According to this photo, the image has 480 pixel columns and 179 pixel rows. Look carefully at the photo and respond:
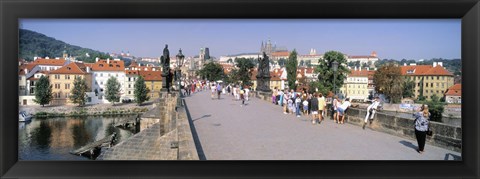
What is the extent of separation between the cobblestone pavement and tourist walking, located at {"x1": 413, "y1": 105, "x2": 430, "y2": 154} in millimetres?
198

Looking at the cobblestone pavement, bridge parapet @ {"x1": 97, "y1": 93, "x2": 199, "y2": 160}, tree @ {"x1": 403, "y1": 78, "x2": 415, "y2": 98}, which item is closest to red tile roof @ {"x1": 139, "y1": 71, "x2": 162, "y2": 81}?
tree @ {"x1": 403, "y1": 78, "x2": 415, "y2": 98}

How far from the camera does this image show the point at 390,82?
154 ft

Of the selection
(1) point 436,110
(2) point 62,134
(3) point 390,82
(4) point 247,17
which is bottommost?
(2) point 62,134

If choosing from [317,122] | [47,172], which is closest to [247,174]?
[47,172]

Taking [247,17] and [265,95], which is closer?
[247,17]

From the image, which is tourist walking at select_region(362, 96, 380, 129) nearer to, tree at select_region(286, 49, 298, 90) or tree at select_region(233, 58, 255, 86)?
tree at select_region(233, 58, 255, 86)

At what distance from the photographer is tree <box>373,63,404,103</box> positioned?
4656 centimetres

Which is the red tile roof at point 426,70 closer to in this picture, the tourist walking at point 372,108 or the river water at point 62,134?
the river water at point 62,134

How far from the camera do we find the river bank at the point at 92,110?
120 ft

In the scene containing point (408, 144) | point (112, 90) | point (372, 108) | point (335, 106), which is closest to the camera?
point (408, 144)

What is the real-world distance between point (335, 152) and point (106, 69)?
37.8m

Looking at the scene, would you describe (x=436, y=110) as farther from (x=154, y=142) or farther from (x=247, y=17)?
(x=247, y=17)

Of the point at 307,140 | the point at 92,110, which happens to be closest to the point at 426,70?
the point at 92,110

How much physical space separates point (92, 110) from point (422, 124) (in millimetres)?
43871
